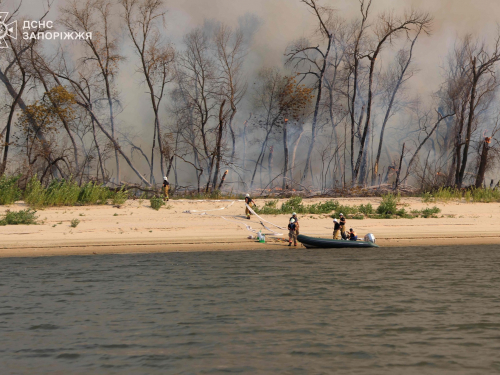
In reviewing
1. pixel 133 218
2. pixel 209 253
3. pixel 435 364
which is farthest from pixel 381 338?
pixel 133 218

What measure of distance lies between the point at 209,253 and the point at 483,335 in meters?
9.66

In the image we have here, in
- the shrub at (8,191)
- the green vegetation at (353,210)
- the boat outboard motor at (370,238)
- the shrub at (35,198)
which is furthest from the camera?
the green vegetation at (353,210)

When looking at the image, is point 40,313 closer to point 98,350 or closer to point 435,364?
point 98,350

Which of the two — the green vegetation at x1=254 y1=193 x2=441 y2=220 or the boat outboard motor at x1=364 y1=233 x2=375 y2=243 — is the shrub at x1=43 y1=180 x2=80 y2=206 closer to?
the green vegetation at x1=254 y1=193 x2=441 y2=220

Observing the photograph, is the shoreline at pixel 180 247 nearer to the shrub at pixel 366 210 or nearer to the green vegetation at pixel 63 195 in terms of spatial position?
the shrub at pixel 366 210

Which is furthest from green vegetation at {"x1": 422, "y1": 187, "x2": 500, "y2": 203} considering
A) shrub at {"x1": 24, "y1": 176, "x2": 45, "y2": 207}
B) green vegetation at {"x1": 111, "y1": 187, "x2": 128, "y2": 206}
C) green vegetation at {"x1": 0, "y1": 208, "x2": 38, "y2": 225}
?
green vegetation at {"x1": 0, "y1": 208, "x2": 38, "y2": 225}

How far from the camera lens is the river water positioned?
6992 mm

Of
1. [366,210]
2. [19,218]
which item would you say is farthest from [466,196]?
[19,218]

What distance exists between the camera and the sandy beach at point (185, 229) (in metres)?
16.8

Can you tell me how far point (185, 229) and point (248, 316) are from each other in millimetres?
10378

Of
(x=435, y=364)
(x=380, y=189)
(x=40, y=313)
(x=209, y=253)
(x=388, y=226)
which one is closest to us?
(x=435, y=364)

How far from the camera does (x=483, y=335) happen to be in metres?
8.18

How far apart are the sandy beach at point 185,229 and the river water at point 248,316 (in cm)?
193

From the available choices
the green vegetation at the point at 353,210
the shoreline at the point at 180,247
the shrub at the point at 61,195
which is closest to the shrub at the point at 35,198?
the shrub at the point at 61,195
